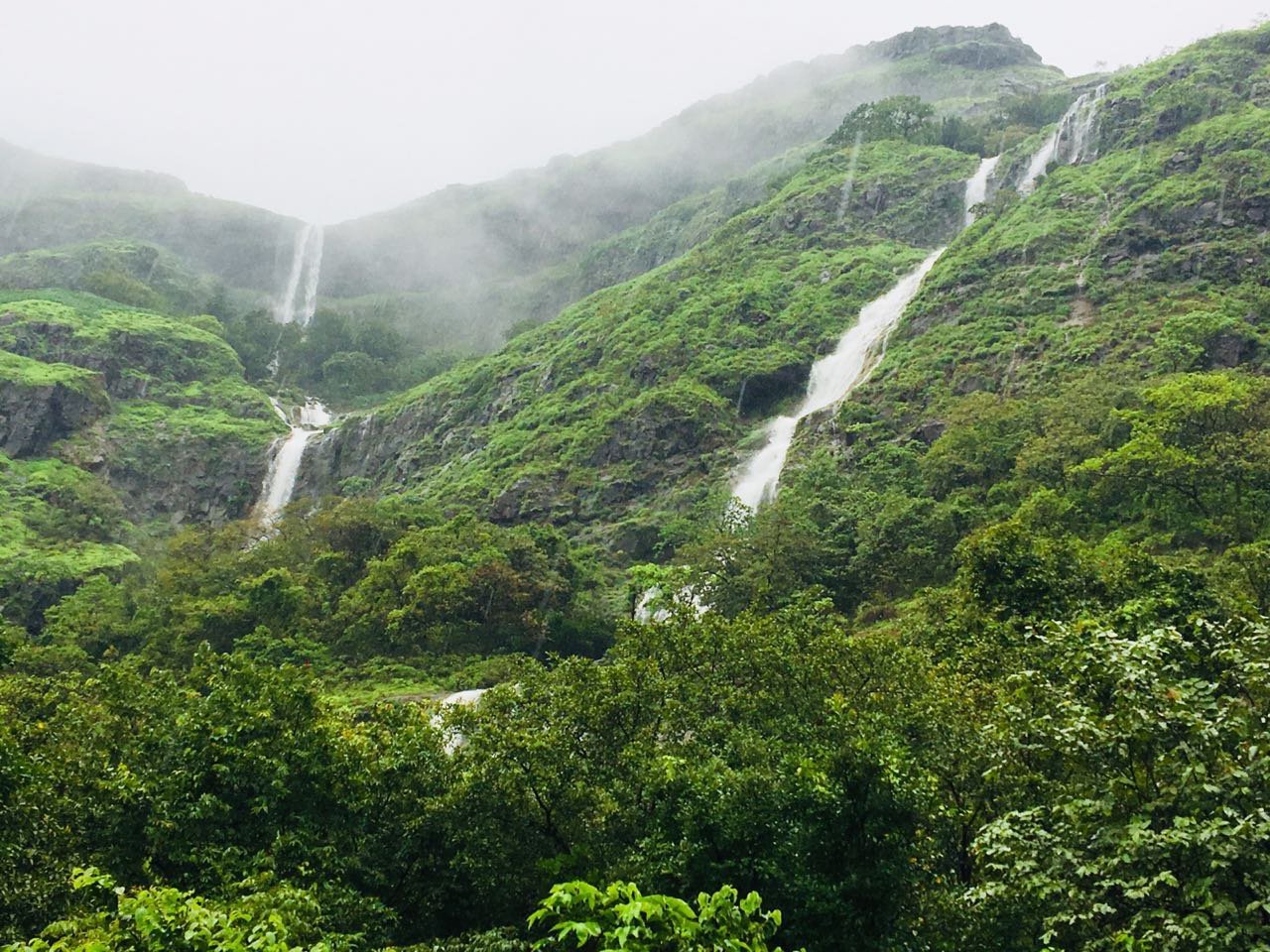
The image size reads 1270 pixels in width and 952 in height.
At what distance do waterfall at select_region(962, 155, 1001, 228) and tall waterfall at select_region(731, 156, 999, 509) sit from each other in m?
10.1

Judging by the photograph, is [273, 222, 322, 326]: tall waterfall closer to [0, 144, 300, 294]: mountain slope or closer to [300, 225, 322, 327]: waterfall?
[300, 225, 322, 327]: waterfall

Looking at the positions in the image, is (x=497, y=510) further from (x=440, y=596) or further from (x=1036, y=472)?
(x=1036, y=472)

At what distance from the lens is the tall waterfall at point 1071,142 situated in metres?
73.1

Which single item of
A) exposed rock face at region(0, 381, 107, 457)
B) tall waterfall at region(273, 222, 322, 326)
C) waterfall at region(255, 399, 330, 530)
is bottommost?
waterfall at region(255, 399, 330, 530)

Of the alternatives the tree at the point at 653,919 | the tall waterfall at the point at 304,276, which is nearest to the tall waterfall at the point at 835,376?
the tree at the point at 653,919

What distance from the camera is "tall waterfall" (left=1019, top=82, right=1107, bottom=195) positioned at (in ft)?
240

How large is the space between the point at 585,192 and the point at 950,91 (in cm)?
6604

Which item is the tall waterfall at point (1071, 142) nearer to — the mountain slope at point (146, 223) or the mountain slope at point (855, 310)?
the mountain slope at point (855, 310)

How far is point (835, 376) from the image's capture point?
6291cm

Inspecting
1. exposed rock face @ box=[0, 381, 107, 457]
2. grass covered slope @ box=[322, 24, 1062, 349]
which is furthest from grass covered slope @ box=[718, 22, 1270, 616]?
grass covered slope @ box=[322, 24, 1062, 349]

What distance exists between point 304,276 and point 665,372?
4256 inches

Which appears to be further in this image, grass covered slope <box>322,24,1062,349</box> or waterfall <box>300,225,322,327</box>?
waterfall <box>300,225,322,327</box>

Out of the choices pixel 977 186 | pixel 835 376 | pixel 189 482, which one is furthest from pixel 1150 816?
pixel 977 186

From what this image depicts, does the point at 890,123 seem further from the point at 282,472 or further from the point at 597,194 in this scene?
the point at 282,472
